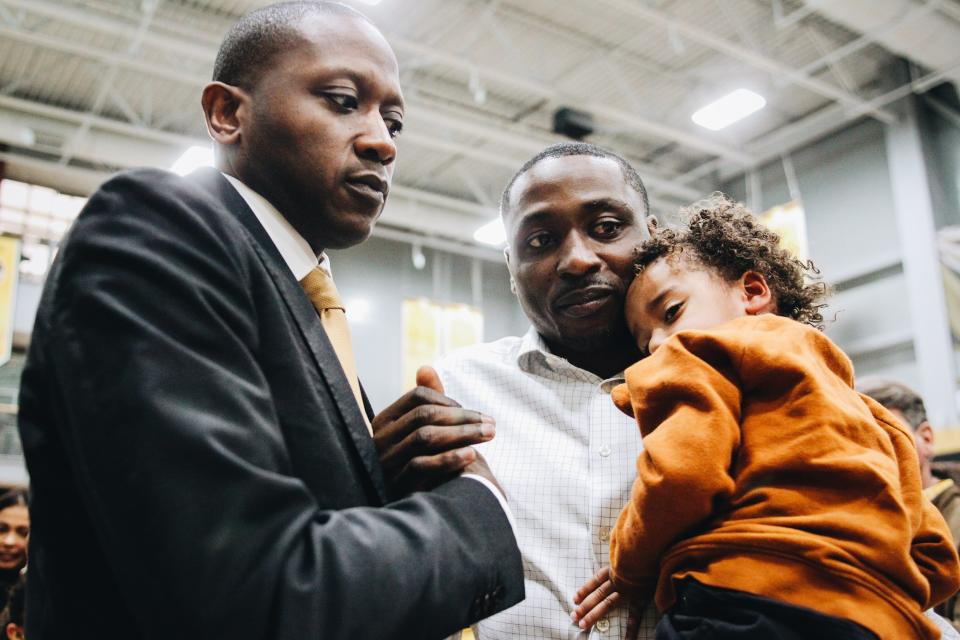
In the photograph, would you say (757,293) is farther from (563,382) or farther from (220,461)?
(220,461)

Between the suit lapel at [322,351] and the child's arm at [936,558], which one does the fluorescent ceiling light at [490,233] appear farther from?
the suit lapel at [322,351]

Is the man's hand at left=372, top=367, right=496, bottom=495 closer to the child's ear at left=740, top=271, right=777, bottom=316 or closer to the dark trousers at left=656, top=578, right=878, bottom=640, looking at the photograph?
the dark trousers at left=656, top=578, right=878, bottom=640

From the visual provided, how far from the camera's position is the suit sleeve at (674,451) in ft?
4.96

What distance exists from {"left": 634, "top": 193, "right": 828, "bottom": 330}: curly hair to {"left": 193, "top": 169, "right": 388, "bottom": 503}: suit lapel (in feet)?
3.60

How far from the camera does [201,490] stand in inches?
36.5

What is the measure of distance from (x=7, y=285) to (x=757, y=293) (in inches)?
403

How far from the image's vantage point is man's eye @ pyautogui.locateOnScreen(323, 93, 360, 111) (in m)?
1.53

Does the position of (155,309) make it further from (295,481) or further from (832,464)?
(832,464)

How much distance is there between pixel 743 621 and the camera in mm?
1449

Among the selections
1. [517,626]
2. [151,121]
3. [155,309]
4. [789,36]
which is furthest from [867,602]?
[151,121]

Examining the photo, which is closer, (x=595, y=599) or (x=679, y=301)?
(x=595, y=599)

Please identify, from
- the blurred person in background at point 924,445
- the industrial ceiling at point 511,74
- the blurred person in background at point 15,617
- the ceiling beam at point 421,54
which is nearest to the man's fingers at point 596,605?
the blurred person in background at point 924,445

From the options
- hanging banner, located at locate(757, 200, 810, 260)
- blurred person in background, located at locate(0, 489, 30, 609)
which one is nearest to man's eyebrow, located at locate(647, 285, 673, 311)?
blurred person in background, located at locate(0, 489, 30, 609)

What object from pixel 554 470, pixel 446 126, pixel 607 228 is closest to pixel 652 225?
pixel 607 228
